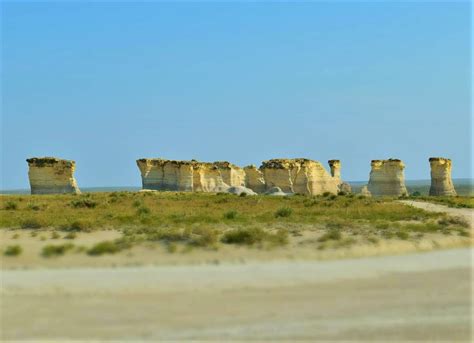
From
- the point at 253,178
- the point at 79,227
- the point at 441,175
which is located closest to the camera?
the point at 79,227

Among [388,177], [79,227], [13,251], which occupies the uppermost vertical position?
[388,177]

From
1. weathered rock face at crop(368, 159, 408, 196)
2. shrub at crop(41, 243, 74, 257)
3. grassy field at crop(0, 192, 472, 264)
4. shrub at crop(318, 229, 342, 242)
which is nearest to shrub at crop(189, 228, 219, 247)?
grassy field at crop(0, 192, 472, 264)

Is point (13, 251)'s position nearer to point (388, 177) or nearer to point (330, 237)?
point (330, 237)

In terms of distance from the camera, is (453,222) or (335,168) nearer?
(453,222)

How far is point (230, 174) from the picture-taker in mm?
64438

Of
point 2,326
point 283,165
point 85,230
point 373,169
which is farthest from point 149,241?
point 373,169

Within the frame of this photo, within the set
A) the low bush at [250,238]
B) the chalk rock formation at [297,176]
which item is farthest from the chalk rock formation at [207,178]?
the low bush at [250,238]

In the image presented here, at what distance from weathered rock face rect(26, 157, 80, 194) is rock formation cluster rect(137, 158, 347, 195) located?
1242 cm

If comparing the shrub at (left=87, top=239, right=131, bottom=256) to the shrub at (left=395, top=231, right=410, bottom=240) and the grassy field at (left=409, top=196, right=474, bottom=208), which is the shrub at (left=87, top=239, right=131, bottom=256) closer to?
the shrub at (left=395, top=231, right=410, bottom=240)

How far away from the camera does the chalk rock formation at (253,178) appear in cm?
6383

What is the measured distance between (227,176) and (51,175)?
73.3 feet

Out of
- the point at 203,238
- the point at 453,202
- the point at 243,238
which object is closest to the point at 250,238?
the point at 243,238

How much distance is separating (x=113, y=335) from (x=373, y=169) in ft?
183

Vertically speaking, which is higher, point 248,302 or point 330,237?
point 330,237
